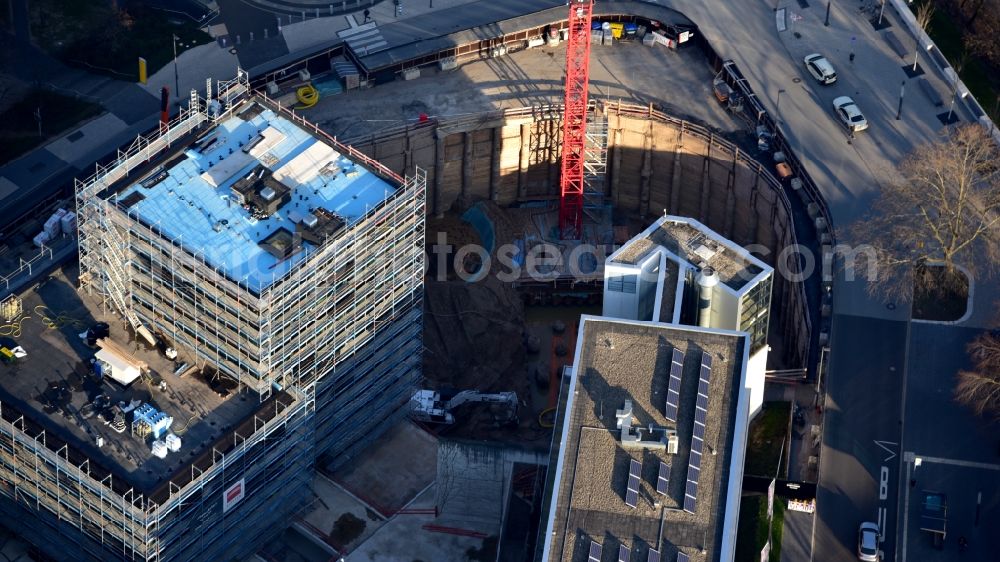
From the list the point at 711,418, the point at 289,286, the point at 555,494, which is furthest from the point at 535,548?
the point at 289,286

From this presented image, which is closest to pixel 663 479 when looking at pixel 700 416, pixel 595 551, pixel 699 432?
pixel 699 432

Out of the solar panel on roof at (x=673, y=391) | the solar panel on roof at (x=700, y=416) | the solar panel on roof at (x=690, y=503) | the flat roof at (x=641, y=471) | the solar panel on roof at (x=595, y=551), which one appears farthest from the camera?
the solar panel on roof at (x=673, y=391)

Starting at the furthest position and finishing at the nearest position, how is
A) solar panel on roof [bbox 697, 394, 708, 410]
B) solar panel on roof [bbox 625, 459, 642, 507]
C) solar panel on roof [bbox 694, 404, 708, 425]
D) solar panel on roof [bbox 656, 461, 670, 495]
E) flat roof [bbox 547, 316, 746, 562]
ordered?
solar panel on roof [bbox 697, 394, 708, 410]
solar panel on roof [bbox 694, 404, 708, 425]
solar panel on roof [bbox 656, 461, 670, 495]
solar panel on roof [bbox 625, 459, 642, 507]
flat roof [bbox 547, 316, 746, 562]

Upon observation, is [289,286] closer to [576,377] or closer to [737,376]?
[576,377]

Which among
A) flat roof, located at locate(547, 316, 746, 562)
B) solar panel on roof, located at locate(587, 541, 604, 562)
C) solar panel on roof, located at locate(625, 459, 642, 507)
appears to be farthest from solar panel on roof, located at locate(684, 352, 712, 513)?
solar panel on roof, located at locate(587, 541, 604, 562)

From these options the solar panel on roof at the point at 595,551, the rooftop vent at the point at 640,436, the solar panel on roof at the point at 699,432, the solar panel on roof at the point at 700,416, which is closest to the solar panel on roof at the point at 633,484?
the rooftop vent at the point at 640,436

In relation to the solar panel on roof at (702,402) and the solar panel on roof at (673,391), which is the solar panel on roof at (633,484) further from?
the solar panel on roof at (702,402)

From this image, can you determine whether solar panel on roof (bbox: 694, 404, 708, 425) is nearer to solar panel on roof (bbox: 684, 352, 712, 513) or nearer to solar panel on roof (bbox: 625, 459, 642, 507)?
solar panel on roof (bbox: 684, 352, 712, 513)
